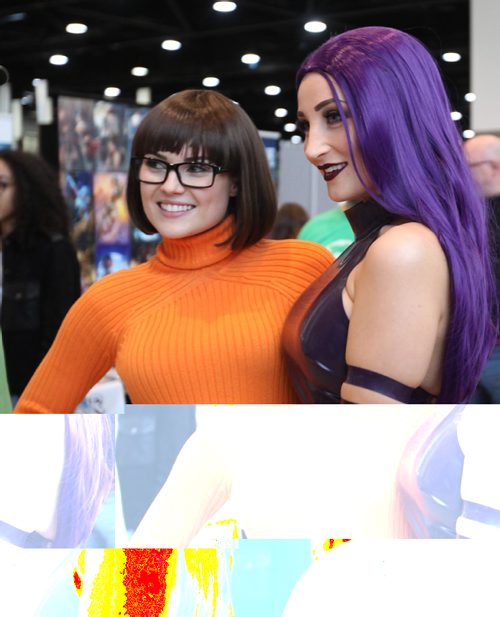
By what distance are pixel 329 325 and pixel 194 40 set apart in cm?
597

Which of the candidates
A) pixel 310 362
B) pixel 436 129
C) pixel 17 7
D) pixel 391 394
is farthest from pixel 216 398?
pixel 17 7

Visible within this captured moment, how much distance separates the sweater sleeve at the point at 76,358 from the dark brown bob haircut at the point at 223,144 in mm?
217

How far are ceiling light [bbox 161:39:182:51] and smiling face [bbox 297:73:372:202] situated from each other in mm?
5784

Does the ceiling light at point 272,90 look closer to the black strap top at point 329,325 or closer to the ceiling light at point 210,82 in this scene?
the ceiling light at point 210,82

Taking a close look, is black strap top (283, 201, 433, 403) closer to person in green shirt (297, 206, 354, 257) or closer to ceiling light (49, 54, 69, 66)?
person in green shirt (297, 206, 354, 257)

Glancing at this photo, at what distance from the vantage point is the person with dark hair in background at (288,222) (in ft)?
14.2

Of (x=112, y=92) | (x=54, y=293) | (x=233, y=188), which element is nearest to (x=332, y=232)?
(x=54, y=293)

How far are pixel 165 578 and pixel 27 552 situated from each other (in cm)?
13

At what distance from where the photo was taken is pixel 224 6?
628 cm

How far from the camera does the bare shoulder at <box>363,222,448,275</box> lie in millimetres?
1167

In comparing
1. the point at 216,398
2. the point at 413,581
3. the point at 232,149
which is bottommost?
the point at 413,581

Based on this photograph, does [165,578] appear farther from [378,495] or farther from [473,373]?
[473,373]

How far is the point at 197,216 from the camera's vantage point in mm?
1579

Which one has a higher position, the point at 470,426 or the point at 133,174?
the point at 133,174
